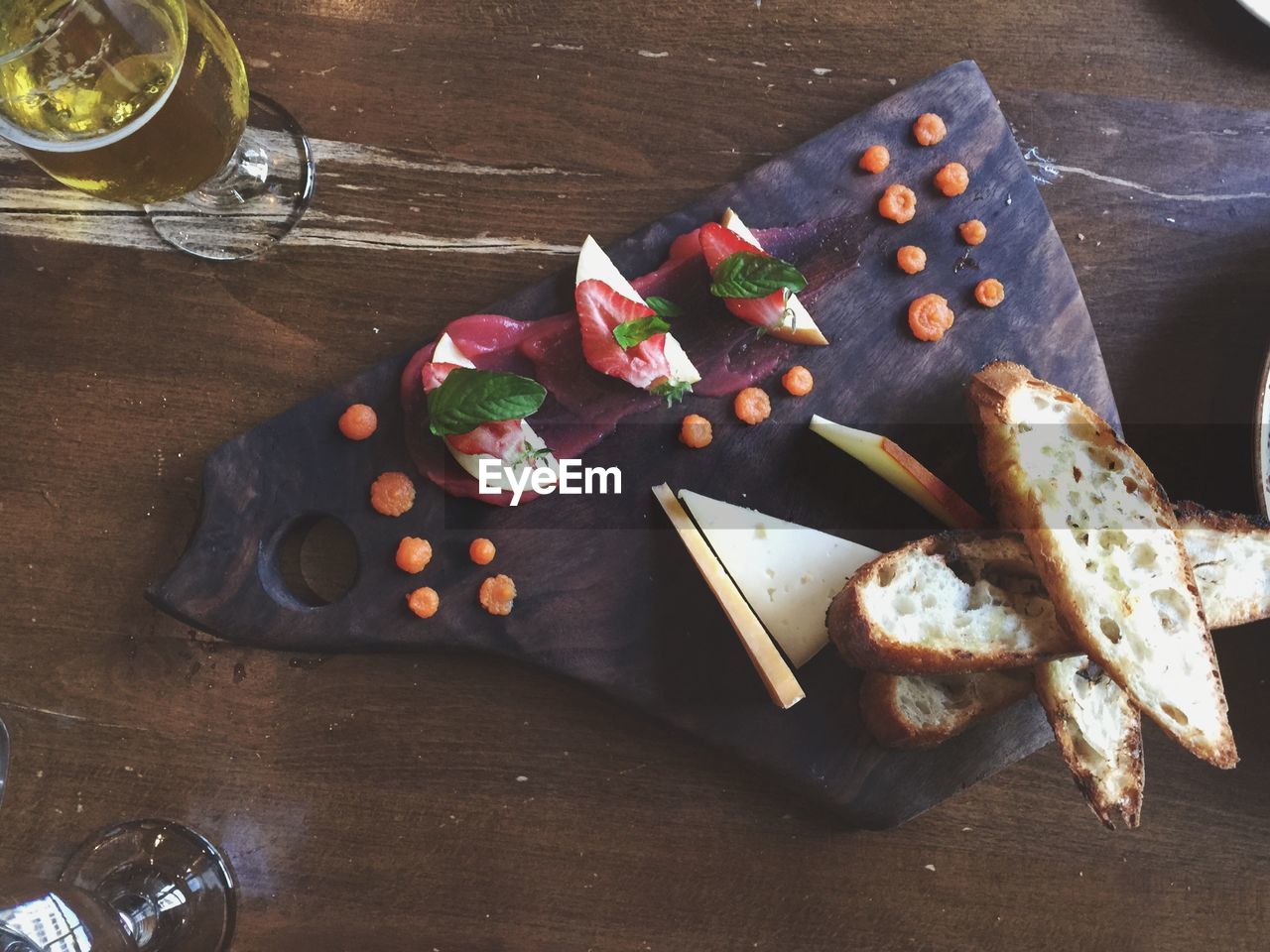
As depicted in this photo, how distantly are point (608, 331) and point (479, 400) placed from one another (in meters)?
0.28

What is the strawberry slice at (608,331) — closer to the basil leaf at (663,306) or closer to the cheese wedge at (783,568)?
the basil leaf at (663,306)

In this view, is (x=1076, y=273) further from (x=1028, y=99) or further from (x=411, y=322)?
(x=411, y=322)

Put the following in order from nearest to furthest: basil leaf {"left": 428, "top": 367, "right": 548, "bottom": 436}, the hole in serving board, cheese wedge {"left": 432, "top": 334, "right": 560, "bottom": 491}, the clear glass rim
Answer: the clear glass rim < basil leaf {"left": 428, "top": 367, "right": 548, "bottom": 436} < cheese wedge {"left": 432, "top": 334, "right": 560, "bottom": 491} < the hole in serving board

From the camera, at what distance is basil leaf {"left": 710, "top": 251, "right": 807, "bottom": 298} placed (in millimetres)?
1789

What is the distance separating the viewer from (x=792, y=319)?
1.88 metres

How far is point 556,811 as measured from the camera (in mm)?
1979

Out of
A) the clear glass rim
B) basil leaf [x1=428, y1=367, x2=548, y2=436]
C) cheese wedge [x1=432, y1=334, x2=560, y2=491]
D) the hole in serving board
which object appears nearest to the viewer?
the clear glass rim

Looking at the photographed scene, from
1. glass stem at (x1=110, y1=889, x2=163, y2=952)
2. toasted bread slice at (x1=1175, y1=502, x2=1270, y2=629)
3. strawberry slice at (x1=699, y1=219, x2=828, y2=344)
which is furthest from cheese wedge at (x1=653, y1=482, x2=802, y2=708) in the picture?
glass stem at (x1=110, y1=889, x2=163, y2=952)

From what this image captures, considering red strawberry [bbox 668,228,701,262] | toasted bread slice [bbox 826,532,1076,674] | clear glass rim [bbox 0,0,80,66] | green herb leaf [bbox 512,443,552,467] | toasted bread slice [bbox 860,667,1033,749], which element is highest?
clear glass rim [bbox 0,0,80,66]

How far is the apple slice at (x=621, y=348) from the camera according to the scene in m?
1.82

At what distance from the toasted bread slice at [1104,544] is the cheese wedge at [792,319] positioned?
31cm

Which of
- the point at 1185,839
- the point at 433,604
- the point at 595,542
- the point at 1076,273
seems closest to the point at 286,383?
the point at 433,604

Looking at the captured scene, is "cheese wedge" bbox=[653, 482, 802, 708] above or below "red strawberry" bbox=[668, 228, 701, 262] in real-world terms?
below

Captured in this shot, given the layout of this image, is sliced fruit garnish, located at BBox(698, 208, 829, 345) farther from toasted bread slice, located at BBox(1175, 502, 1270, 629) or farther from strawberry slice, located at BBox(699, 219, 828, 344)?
toasted bread slice, located at BBox(1175, 502, 1270, 629)
